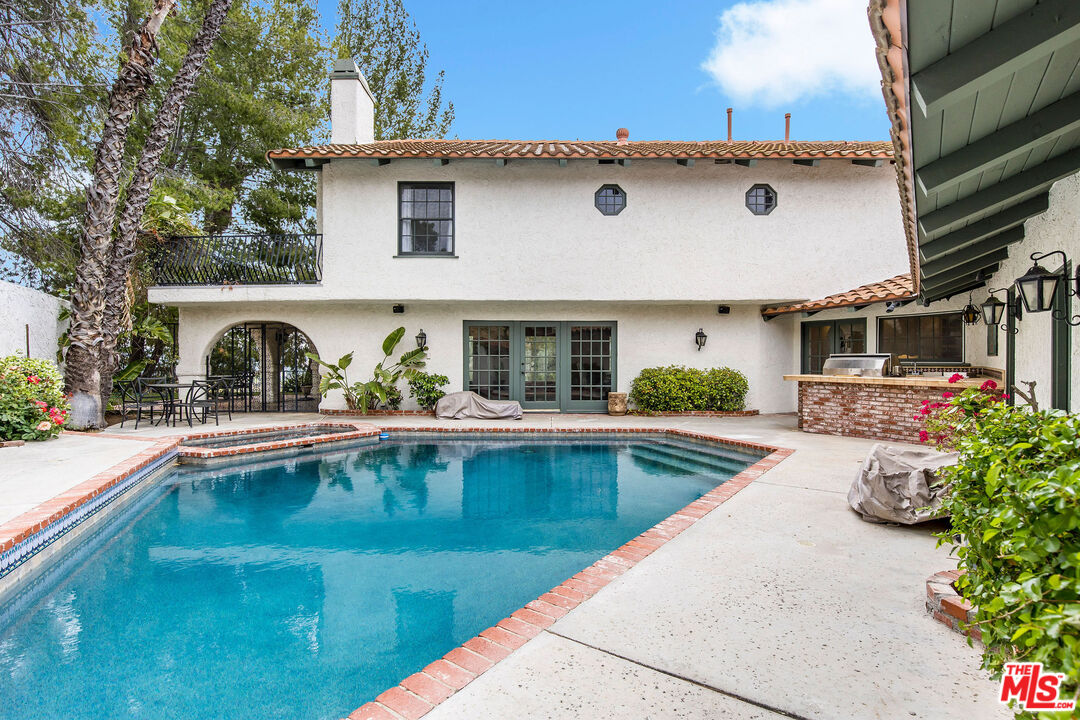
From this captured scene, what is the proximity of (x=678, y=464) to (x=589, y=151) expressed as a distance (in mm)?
7288

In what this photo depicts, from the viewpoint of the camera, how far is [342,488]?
7672 millimetres

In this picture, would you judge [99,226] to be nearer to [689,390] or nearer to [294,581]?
[294,581]

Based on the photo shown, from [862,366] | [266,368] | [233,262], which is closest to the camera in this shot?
[862,366]

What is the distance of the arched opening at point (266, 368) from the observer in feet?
48.8

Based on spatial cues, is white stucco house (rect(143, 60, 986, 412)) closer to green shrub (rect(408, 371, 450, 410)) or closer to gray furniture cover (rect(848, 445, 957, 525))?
green shrub (rect(408, 371, 450, 410))

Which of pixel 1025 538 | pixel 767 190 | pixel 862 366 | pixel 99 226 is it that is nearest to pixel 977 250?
pixel 862 366

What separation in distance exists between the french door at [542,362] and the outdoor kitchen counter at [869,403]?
16.2 feet

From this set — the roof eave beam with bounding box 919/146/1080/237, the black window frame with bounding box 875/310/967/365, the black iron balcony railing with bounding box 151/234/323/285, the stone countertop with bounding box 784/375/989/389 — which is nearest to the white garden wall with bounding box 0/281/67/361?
the black iron balcony railing with bounding box 151/234/323/285

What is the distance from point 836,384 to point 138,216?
1355 cm

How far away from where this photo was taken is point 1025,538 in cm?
146

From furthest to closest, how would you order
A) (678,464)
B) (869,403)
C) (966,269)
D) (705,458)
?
1. (869,403)
2. (705,458)
3. (678,464)
4. (966,269)

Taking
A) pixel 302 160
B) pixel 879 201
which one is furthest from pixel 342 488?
pixel 879 201

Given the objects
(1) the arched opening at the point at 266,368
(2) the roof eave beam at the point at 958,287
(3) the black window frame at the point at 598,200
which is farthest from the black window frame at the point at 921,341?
(1) the arched opening at the point at 266,368

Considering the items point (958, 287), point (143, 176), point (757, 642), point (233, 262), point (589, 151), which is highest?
point (589, 151)
